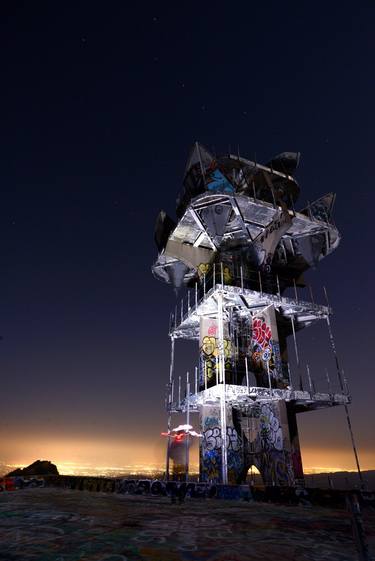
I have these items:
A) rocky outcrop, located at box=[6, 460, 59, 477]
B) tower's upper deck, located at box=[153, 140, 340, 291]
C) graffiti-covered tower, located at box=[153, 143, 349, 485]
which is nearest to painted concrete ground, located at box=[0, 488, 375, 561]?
graffiti-covered tower, located at box=[153, 143, 349, 485]

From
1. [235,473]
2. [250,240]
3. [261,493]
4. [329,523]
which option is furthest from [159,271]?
[329,523]

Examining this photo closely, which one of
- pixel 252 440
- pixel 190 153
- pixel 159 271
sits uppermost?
pixel 190 153

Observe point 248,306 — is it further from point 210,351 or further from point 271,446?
point 271,446

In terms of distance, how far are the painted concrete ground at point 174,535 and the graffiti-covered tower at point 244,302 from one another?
55.8 feet

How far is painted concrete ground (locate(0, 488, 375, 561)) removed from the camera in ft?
18.1

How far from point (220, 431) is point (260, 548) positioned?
23.7m

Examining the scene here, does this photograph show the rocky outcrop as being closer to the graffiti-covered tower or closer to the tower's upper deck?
the graffiti-covered tower

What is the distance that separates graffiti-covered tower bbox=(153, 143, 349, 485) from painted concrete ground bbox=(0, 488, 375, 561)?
17021 mm

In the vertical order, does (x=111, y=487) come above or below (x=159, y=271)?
below

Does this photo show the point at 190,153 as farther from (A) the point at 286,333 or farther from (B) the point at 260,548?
(B) the point at 260,548

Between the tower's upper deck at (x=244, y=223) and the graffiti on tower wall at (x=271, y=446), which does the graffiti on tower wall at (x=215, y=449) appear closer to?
the graffiti on tower wall at (x=271, y=446)

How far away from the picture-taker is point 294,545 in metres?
6.44

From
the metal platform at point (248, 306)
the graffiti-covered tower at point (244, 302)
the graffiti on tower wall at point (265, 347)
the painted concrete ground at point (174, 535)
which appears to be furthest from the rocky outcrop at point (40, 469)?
the painted concrete ground at point (174, 535)

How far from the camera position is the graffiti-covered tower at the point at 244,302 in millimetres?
27953
